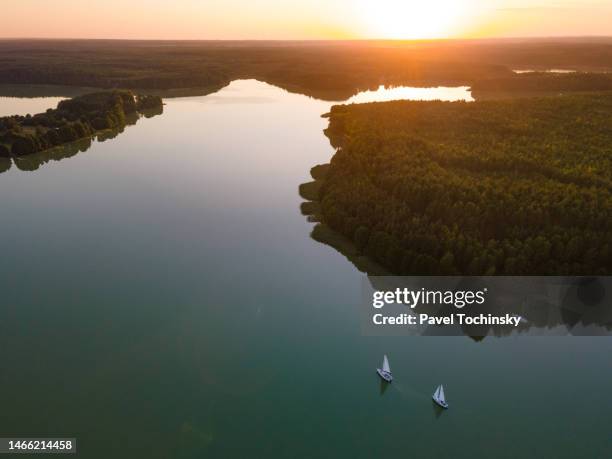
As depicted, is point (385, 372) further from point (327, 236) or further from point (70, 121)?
point (70, 121)

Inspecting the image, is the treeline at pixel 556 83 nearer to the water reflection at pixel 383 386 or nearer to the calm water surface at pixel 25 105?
the calm water surface at pixel 25 105

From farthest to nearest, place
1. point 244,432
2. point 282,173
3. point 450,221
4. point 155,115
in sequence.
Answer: point 155,115
point 282,173
point 450,221
point 244,432

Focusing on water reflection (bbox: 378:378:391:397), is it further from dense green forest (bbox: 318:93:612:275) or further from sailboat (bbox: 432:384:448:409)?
dense green forest (bbox: 318:93:612:275)

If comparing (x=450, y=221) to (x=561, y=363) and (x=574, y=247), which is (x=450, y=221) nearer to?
(x=574, y=247)

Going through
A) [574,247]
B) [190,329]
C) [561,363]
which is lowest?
[561,363]

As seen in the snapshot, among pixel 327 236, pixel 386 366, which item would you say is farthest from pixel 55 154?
pixel 386 366

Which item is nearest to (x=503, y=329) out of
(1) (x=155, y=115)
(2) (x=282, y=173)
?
(2) (x=282, y=173)
